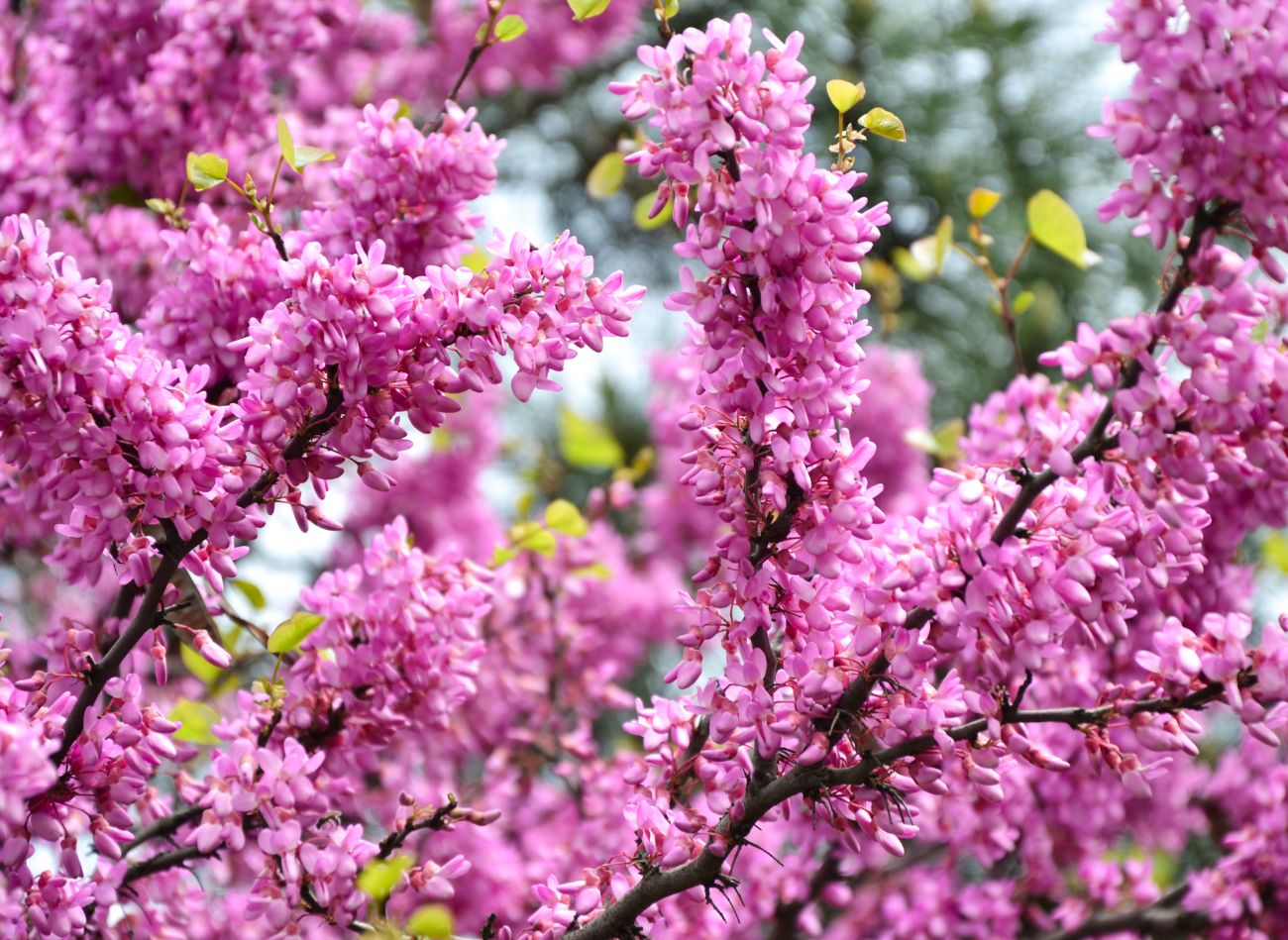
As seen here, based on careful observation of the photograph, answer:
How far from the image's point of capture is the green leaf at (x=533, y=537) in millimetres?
1925

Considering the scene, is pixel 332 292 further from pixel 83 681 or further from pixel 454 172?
pixel 83 681

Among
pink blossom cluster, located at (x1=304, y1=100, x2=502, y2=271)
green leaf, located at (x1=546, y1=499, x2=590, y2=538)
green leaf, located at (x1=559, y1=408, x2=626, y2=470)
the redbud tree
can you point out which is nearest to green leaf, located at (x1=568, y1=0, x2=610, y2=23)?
the redbud tree

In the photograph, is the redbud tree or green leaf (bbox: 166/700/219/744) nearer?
the redbud tree

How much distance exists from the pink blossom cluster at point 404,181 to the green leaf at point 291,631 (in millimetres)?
456

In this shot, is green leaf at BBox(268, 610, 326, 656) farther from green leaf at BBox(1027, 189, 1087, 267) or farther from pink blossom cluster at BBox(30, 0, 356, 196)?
green leaf at BBox(1027, 189, 1087, 267)

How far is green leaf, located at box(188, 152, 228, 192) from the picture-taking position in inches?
58.1

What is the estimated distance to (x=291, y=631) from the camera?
144 centimetres

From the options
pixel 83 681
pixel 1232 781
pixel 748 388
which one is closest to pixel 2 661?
pixel 83 681

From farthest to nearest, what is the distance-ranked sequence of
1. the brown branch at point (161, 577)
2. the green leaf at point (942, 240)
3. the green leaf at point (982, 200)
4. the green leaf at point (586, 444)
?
the green leaf at point (586, 444)
the green leaf at point (942, 240)
the green leaf at point (982, 200)
the brown branch at point (161, 577)

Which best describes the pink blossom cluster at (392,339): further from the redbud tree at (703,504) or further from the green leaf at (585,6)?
the green leaf at (585,6)

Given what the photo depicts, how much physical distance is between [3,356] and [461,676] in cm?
70

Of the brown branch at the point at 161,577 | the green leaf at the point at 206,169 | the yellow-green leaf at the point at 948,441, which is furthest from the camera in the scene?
the yellow-green leaf at the point at 948,441

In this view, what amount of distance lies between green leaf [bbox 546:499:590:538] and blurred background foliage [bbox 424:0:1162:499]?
1.68 metres

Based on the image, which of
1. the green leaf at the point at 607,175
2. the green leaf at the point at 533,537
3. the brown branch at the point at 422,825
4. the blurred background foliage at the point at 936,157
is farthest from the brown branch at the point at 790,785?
the blurred background foliage at the point at 936,157
